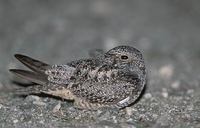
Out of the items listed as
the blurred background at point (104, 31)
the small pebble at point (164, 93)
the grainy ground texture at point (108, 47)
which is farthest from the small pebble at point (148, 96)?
the blurred background at point (104, 31)

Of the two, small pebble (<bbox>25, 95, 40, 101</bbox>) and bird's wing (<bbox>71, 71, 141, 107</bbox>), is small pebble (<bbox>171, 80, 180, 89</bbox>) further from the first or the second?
small pebble (<bbox>25, 95, 40, 101</bbox>)

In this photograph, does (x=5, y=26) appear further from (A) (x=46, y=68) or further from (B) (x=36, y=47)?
(A) (x=46, y=68)

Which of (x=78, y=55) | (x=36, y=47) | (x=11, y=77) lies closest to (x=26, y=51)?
(x=36, y=47)

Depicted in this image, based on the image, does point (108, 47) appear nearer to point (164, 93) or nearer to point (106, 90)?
point (164, 93)

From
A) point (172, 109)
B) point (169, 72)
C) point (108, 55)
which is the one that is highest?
point (169, 72)

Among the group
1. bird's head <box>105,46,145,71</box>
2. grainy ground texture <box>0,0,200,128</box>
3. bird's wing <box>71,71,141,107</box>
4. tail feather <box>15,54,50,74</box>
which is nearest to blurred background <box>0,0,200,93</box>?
grainy ground texture <box>0,0,200,128</box>

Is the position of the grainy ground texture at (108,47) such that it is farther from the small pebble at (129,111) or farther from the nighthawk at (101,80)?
the nighthawk at (101,80)

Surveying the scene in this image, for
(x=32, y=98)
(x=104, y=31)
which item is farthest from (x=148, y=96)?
(x=104, y=31)
